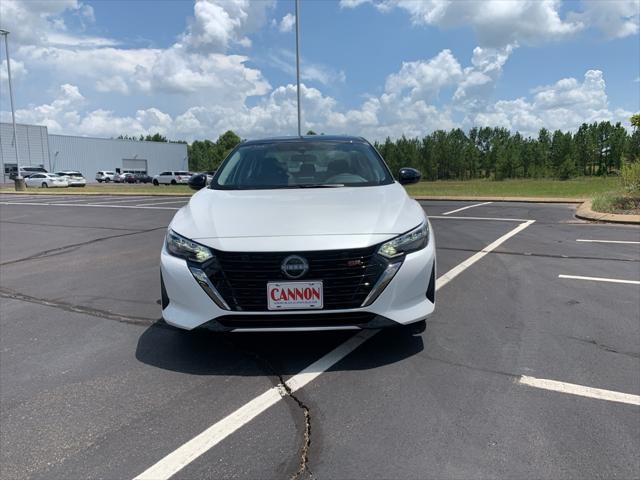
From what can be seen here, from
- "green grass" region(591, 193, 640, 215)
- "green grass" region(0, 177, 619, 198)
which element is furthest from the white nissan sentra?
"green grass" region(0, 177, 619, 198)

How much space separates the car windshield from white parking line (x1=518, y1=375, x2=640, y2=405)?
2071 mm

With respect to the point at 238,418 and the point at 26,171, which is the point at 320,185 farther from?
the point at 26,171

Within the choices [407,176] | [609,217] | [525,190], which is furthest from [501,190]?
[407,176]

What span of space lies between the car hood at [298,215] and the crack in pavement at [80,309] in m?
1.22

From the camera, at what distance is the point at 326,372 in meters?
3.21

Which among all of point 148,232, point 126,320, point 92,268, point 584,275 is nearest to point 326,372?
point 126,320

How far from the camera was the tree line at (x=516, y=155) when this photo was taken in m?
75.8

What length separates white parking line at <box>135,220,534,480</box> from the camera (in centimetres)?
225

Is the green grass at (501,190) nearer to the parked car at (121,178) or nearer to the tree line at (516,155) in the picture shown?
the parked car at (121,178)

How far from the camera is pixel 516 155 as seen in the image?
77188mm

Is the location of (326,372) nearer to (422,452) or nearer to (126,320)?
(422,452)

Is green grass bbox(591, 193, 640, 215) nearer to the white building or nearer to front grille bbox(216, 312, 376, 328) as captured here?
→ front grille bbox(216, 312, 376, 328)

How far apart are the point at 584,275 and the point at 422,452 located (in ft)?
14.8

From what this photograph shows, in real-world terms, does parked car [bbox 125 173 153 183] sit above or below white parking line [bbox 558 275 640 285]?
above
